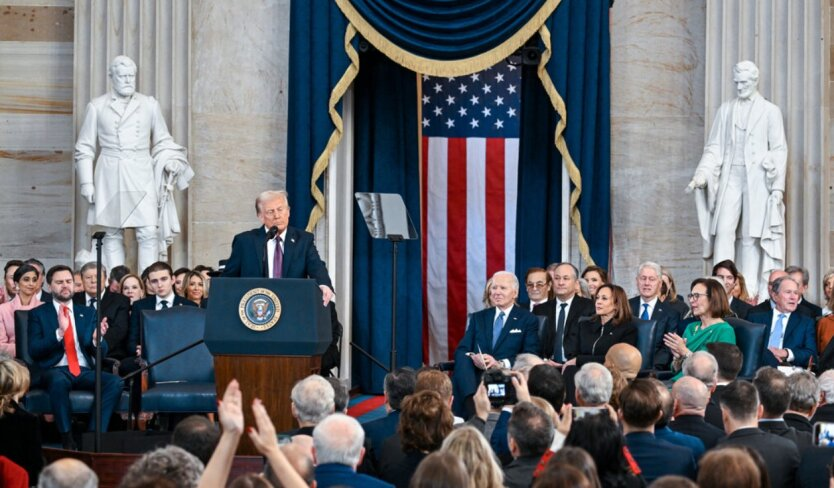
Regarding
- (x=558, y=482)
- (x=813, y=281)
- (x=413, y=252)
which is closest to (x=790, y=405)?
(x=558, y=482)

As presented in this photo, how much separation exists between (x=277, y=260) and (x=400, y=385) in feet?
7.02

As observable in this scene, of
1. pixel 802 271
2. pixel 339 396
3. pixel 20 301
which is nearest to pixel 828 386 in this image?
pixel 339 396

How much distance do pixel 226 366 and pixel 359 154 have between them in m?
5.38

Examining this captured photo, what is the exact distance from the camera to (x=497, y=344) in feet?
29.4

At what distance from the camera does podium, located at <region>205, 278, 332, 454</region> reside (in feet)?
23.2

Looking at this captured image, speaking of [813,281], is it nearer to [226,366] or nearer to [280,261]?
[280,261]

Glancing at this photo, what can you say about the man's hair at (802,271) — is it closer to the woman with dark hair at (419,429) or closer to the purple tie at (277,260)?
the purple tie at (277,260)

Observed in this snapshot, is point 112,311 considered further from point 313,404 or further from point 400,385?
point 313,404

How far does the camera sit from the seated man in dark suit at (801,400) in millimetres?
5766

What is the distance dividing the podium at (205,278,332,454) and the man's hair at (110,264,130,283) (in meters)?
3.29

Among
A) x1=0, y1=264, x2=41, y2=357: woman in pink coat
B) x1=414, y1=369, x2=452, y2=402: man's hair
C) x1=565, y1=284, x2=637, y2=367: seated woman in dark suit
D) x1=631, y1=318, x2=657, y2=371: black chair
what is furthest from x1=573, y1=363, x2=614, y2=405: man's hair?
x1=0, y1=264, x2=41, y2=357: woman in pink coat

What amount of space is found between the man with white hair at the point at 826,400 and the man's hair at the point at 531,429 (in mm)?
1739

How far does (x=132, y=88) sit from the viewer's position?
36.4ft

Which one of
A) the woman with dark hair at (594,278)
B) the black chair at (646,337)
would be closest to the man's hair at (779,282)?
the black chair at (646,337)
